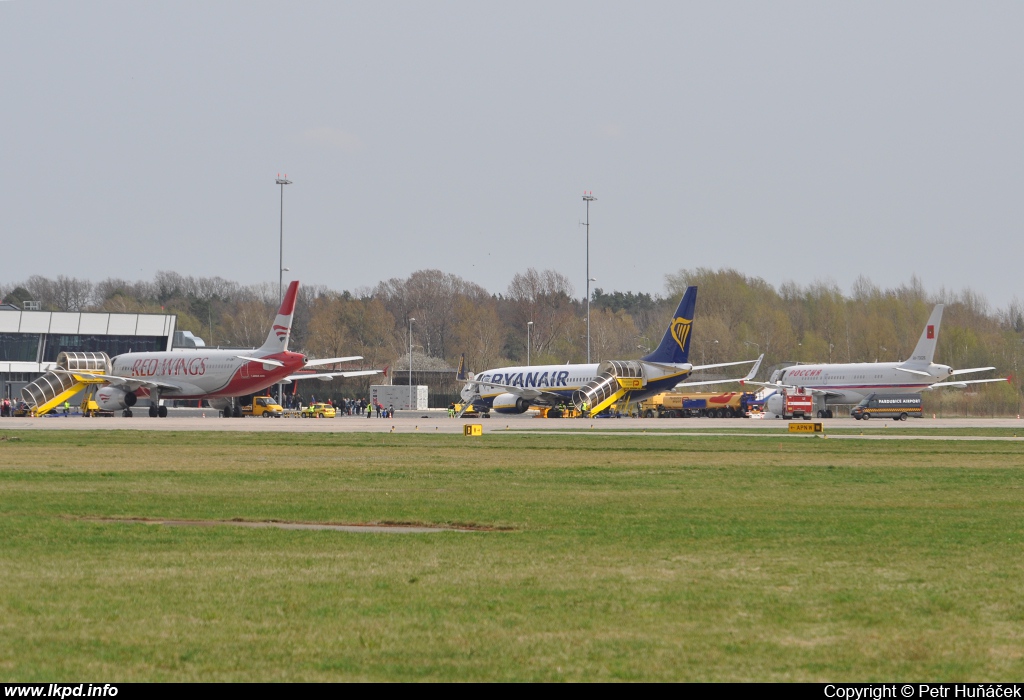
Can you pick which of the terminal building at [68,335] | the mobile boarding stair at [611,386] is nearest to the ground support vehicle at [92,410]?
the mobile boarding stair at [611,386]

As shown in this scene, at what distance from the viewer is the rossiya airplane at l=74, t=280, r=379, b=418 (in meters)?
75.7

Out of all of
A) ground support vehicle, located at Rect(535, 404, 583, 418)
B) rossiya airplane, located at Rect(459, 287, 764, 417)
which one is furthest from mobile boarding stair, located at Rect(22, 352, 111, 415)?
ground support vehicle, located at Rect(535, 404, 583, 418)

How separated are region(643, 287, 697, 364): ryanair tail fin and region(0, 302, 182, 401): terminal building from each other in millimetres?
60570

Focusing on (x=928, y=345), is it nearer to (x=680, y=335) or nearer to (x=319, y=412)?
(x=680, y=335)

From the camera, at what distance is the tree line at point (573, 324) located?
130m

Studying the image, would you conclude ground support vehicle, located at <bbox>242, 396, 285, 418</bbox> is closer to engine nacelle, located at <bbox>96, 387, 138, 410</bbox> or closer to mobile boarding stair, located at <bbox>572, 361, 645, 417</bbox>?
engine nacelle, located at <bbox>96, 387, 138, 410</bbox>

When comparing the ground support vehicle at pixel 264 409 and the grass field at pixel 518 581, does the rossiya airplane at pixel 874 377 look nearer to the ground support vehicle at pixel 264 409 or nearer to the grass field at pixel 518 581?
the ground support vehicle at pixel 264 409

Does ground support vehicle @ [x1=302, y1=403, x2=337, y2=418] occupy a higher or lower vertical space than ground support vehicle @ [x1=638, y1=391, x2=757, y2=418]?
lower

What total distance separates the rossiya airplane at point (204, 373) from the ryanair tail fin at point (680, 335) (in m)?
22.0

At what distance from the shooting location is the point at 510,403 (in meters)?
87.8

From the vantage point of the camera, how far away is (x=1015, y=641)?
880 cm

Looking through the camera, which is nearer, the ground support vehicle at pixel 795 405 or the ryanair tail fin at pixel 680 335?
the ground support vehicle at pixel 795 405

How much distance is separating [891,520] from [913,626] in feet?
26.4
